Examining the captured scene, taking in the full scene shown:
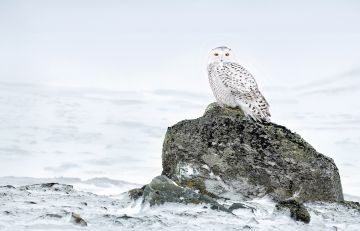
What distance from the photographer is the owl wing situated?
53.6ft

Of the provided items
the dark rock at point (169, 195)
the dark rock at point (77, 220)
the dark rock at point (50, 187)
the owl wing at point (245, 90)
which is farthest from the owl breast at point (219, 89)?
the dark rock at point (77, 220)

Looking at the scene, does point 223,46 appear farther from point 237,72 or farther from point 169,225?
point 169,225

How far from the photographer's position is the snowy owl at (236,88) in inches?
645

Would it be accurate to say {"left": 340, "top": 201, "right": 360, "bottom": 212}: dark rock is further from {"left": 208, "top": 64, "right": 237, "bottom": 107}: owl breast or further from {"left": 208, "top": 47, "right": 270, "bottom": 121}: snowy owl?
{"left": 208, "top": 64, "right": 237, "bottom": 107}: owl breast

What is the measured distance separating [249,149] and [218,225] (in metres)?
4.09

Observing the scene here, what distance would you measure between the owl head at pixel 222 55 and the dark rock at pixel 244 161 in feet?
7.93

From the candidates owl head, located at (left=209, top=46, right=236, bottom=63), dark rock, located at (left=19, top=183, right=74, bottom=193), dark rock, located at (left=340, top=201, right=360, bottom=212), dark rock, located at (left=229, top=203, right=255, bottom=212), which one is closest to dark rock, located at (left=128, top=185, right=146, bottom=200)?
dark rock, located at (left=19, top=183, right=74, bottom=193)

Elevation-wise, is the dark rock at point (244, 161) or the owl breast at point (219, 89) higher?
the owl breast at point (219, 89)

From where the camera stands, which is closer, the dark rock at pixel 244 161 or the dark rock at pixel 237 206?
the dark rock at pixel 237 206

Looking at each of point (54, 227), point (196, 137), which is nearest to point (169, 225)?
point (54, 227)

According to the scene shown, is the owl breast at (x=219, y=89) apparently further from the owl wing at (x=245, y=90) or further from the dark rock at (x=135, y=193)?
the dark rock at (x=135, y=193)

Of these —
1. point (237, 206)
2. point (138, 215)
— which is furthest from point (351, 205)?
point (138, 215)

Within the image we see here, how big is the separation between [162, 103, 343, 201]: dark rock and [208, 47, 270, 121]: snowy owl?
4.07 feet

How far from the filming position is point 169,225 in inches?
418
